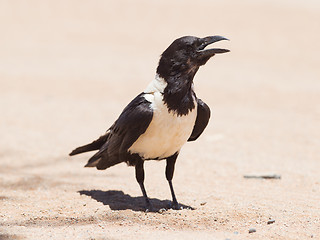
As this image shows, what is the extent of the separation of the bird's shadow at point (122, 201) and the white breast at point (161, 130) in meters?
0.55

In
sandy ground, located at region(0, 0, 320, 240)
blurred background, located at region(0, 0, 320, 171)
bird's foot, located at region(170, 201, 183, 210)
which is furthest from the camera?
blurred background, located at region(0, 0, 320, 171)

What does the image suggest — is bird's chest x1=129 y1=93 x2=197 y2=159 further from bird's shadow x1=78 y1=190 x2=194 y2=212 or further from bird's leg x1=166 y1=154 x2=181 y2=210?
bird's shadow x1=78 y1=190 x2=194 y2=212

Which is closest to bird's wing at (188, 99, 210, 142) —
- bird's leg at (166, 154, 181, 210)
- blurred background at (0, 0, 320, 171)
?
bird's leg at (166, 154, 181, 210)

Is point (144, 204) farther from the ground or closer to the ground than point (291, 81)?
closer to the ground

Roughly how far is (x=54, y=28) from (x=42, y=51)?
2978 mm

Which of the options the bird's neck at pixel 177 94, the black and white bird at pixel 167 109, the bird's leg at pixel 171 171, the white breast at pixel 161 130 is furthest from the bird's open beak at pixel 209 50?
the bird's leg at pixel 171 171

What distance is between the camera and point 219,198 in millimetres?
5535

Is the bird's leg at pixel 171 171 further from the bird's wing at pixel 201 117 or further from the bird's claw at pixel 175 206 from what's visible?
the bird's wing at pixel 201 117

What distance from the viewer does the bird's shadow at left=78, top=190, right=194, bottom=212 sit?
512 centimetres

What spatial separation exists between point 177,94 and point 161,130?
355 millimetres

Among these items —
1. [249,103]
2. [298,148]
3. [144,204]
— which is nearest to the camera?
[144,204]

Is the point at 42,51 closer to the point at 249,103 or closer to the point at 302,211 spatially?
the point at 249,103

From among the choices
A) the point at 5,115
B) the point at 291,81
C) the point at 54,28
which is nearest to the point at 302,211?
the point at 5,115

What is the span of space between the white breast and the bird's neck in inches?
0.6
